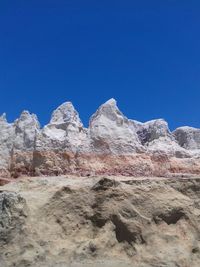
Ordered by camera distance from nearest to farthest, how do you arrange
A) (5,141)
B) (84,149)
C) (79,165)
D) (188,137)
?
(79,165)
(84,149)
(5,141)
(188,137)

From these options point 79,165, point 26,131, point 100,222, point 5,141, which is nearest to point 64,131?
point 26,131

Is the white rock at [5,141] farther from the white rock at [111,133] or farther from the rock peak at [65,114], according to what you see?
the white rock at [111,133]

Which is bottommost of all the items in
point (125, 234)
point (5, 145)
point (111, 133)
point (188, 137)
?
point (125, 234)

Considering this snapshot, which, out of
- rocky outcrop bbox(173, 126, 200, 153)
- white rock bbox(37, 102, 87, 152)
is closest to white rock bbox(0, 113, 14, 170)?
white rock bbox(37, 102, 87, 152)

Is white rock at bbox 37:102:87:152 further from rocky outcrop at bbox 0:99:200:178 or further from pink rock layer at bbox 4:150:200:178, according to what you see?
pink rock layer at bbox 4:150:200:178

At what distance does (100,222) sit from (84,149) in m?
3.51

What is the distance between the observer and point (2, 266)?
10.5 m

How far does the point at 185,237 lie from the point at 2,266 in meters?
4.14

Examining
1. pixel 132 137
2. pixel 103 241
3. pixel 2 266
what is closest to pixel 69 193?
pixel 103 241

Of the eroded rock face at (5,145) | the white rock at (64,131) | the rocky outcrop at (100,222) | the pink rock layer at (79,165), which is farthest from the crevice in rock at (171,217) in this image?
the eroded rock face at (5,145)

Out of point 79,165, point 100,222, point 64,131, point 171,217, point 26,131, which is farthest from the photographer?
point 64,131

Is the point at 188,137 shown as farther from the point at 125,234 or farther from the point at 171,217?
the point at 125,234

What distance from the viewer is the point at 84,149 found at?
14883mm

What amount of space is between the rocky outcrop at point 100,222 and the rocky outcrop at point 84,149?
1.48m
